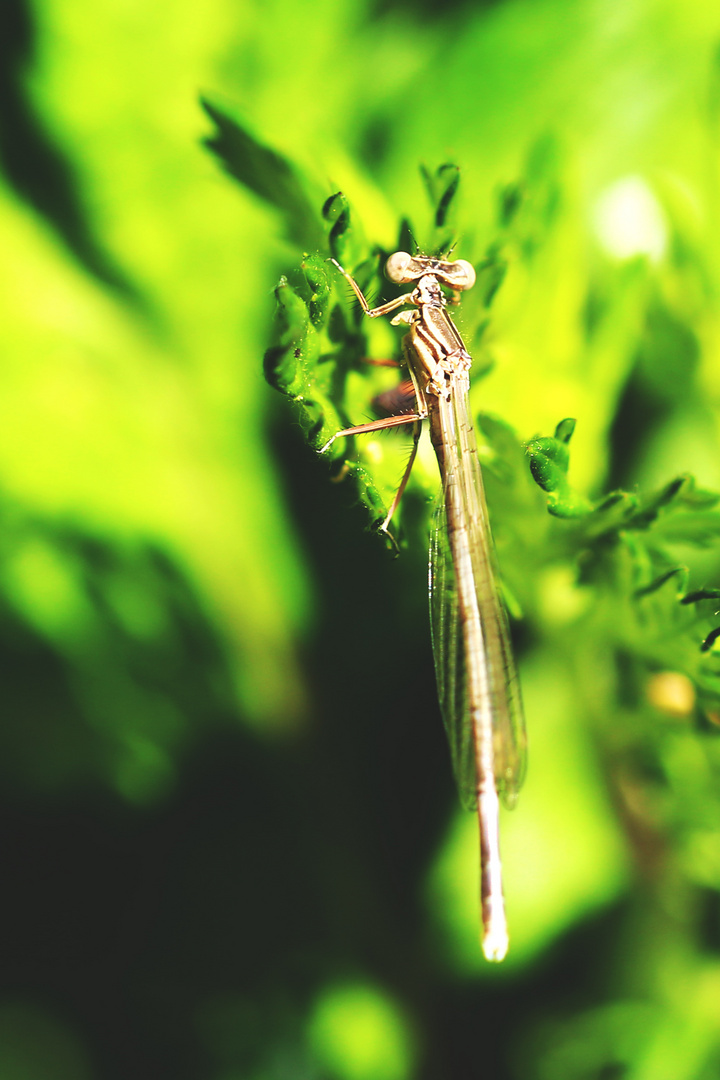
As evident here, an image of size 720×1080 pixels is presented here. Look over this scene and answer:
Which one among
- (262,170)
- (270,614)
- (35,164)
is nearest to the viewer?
(262,170)

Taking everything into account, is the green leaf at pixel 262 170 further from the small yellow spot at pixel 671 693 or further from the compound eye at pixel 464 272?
the small yellow spot at pixel 671 693

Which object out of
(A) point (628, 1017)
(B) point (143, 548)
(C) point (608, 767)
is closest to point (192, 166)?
(B) point (143, 548)

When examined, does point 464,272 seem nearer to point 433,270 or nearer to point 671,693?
point 433,270

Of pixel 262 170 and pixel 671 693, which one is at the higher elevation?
pixel 262 170

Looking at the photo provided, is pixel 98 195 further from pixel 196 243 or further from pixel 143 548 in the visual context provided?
pixel 143 548

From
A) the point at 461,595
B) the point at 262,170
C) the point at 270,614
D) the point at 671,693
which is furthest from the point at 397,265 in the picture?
the point at 270,614

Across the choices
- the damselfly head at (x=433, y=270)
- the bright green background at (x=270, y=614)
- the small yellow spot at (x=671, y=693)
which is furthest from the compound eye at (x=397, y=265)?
the small yellow spot at (x=671, y=693)

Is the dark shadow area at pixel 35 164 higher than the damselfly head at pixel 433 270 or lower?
higher
